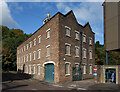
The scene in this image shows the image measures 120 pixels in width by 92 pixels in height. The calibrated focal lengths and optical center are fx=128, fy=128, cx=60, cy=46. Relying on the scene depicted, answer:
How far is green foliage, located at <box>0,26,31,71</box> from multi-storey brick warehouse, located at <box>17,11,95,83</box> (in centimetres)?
1771

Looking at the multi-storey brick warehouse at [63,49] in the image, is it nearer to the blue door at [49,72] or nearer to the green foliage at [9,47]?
the blue door at [49,72]

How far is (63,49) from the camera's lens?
19.6 metres

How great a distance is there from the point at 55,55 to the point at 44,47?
4.66 metres

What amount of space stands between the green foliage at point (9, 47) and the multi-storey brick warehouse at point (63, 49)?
1771cm

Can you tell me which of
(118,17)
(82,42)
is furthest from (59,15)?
(118,17)

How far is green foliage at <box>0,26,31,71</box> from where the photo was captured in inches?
1586

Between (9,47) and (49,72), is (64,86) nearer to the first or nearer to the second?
(49,72)

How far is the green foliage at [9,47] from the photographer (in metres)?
40.3

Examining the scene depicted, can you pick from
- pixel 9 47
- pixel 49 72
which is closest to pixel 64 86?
pixel 49 72

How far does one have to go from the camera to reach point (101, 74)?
1791 cm

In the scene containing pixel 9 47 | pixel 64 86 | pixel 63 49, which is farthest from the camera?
A: pixel 9 47

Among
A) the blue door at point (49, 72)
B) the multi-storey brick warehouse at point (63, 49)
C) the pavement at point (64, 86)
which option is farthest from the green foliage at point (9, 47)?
the pavement at point (64, 86)

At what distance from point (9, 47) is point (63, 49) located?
39.6 m

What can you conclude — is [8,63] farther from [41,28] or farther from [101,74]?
[101,74]
